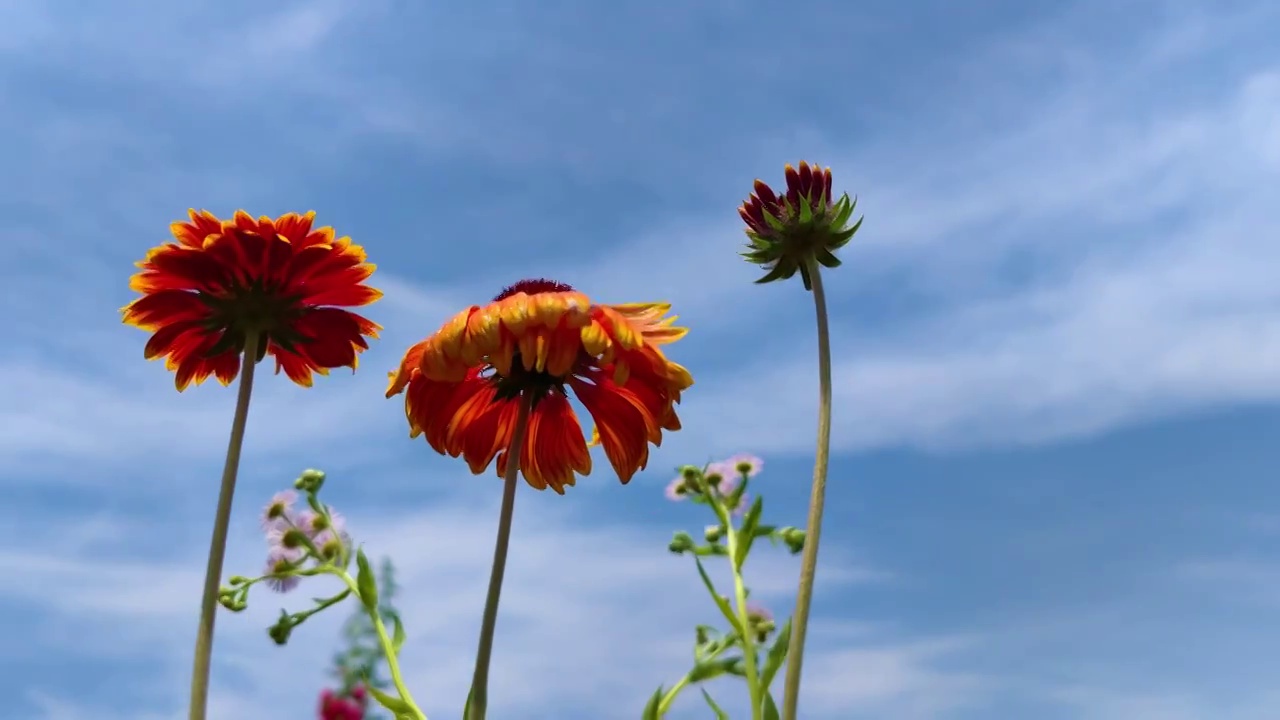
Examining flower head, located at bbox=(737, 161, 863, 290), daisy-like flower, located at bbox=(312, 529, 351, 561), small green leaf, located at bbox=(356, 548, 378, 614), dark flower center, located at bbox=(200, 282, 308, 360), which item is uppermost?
flower head, located at bbox=(737, 161, 863, 290)

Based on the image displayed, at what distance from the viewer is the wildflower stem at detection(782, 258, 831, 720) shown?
174cm

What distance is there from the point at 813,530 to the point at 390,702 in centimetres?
90

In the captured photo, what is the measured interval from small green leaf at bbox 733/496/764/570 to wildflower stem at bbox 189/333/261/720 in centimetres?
119

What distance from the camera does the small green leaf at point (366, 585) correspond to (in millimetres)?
2447

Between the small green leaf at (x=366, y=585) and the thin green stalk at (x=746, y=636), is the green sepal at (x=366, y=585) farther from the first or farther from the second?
the thin green stalk at (x=746, y=636)

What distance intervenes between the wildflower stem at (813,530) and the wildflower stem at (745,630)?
287mm

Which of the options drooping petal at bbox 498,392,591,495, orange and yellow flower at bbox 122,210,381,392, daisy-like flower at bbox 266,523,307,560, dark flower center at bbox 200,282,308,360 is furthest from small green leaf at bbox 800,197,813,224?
daisy-like flower at bbox 266,523,307,560

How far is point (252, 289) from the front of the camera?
80.4 inches

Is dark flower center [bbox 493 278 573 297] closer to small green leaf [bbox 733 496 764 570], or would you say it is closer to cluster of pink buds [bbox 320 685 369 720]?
small green leaf [bbox 733 496 764 570]

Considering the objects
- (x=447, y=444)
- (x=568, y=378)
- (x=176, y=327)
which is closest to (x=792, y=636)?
(x=568, y=378)

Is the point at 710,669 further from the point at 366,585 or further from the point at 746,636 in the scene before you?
the point at 366,585

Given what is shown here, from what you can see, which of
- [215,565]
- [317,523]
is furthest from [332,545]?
[215,565]

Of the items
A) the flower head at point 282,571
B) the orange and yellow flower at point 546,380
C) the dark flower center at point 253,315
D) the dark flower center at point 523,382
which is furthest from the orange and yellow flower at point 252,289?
the flower head at point 282,571

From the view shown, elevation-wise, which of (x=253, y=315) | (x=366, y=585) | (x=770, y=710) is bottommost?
(x=770, y=710)
